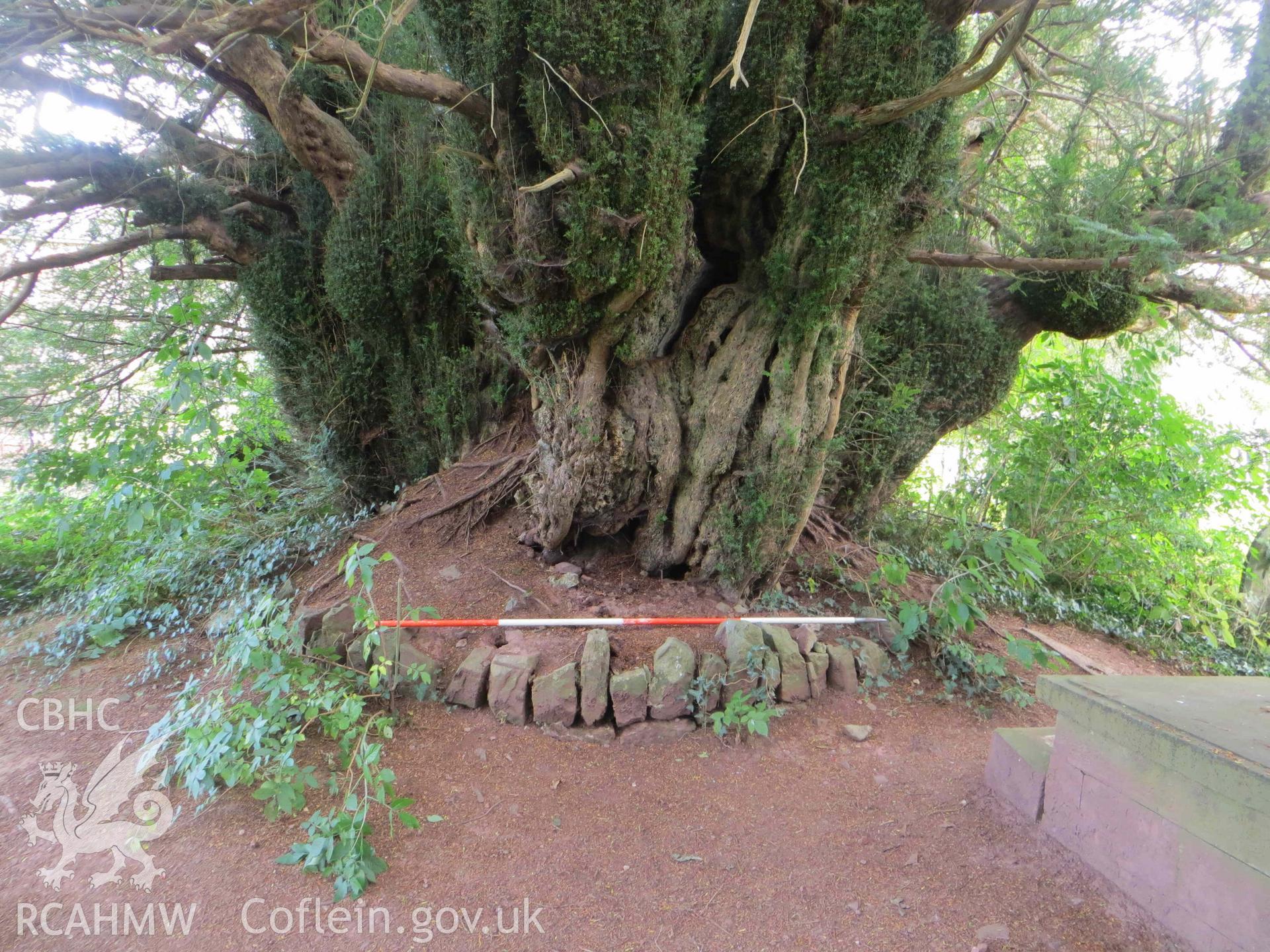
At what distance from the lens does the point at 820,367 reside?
3879mm

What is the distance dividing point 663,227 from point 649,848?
2875 millimetres

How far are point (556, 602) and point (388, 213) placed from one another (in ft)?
11.3

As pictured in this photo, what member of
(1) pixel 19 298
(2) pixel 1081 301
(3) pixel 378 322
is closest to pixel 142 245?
(1) pixel 19 298

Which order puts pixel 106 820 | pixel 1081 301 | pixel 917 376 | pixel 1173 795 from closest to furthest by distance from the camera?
pixel 1173 795 → pixel 106 820 → pixel 1081 301 → pixel 917 376

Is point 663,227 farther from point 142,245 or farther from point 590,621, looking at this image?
point 142,245

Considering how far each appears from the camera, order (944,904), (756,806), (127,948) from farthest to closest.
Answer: (756,806) < (944,904) < (127,948)

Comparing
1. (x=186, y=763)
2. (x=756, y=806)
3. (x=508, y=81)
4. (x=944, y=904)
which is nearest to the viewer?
(x=944, y=904)

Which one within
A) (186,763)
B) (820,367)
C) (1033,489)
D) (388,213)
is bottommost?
(186,763)

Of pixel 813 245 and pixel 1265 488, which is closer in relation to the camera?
pixel 813 245

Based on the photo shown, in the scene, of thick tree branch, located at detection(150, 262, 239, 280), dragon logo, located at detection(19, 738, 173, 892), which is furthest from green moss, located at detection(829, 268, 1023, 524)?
thick tree branch, located at detection(150, 262, 239, 280)

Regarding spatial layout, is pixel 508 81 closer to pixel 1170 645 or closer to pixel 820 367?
pixel 820 367

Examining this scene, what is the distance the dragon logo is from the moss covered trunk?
238 cm

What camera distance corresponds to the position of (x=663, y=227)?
3244mm

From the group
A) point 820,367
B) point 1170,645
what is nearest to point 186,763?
point 820,367
